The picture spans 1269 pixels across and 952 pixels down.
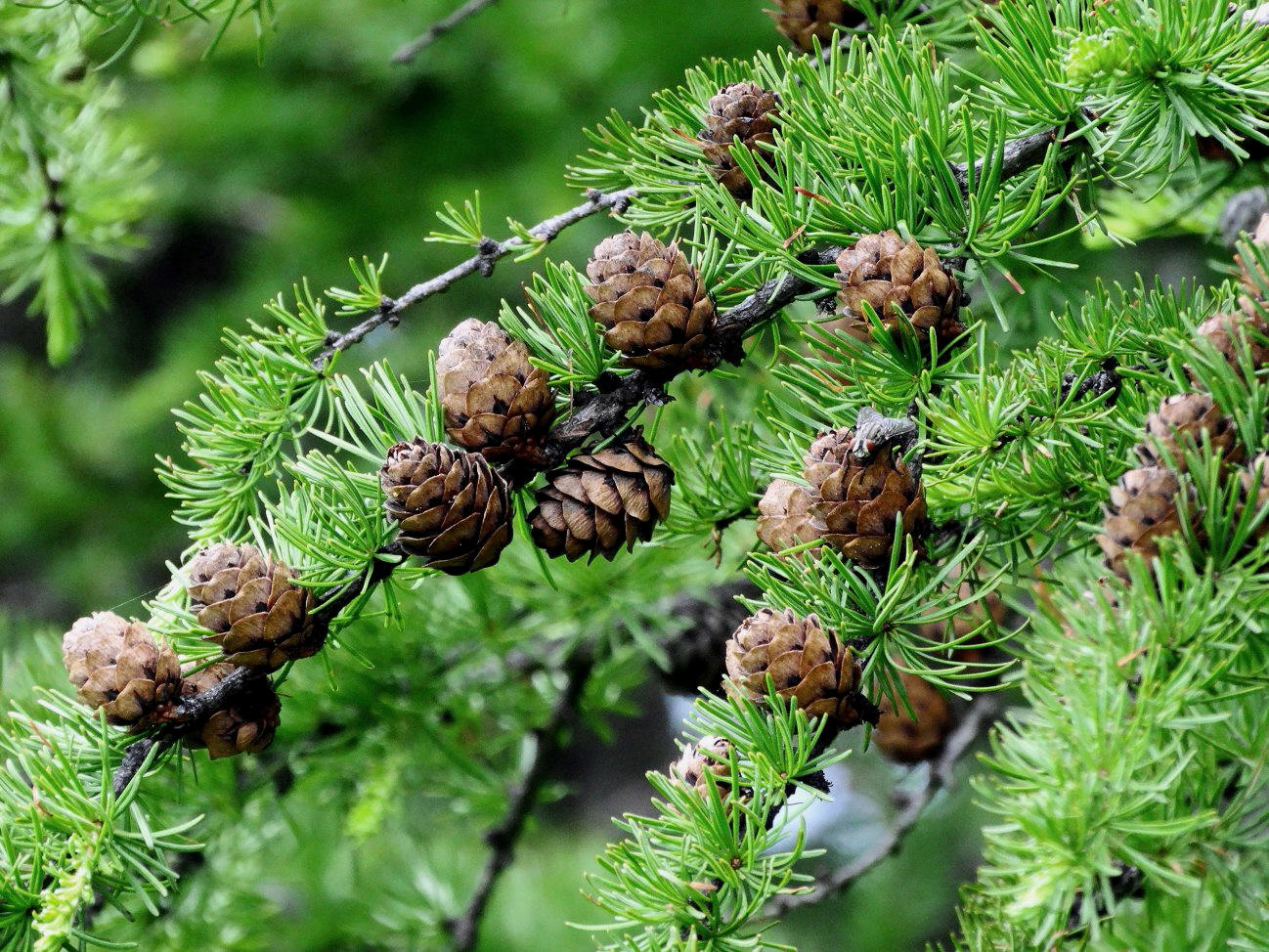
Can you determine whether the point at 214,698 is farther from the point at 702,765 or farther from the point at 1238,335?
the point at 1238,335

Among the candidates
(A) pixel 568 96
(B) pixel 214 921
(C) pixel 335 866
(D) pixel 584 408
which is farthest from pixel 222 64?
(D) pixel 584 408

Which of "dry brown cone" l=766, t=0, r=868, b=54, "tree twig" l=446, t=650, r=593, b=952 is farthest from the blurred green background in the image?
"dry brown cone" l=766, t=0, r=868, b=54

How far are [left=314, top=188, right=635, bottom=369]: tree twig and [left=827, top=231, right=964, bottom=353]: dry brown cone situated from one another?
19 centimetres

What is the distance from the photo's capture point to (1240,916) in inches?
28.0

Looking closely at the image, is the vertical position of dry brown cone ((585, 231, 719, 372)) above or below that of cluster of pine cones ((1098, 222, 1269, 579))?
above

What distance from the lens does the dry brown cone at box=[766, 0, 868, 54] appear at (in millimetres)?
903

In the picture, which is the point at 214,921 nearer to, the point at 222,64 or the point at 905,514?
the point at 905,514

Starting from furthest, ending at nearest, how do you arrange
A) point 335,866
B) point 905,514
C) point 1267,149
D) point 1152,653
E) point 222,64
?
point 222,64 → point 335,866 → point 1267,149 → point 905,514 → point 1152,653

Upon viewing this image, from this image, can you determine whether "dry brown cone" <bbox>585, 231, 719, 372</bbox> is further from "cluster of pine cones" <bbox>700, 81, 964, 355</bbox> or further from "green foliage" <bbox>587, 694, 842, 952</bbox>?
"green foliage" <bbox>587, 694, 842, 952</bbox>

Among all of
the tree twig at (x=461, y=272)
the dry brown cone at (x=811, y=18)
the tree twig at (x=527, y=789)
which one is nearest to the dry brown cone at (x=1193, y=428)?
the tree twig at (x=461, y=272)

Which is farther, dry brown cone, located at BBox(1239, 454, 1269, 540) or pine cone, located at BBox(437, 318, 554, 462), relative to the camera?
pine cone, located at BBox(437, 318, 554, 462)

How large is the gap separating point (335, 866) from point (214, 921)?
0.56 m

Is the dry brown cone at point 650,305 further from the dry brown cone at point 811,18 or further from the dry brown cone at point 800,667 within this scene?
the dry brown cone at point 811,18

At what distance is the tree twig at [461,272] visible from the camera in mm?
716
